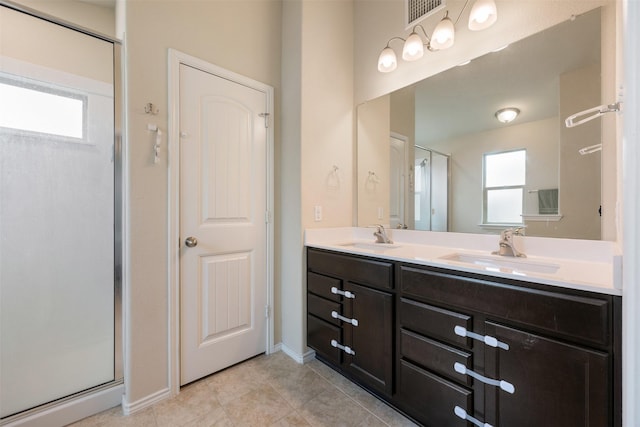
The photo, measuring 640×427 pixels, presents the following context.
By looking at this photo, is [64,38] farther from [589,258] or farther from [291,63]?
[589,258]

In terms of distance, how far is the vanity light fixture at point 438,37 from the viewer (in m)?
1.45

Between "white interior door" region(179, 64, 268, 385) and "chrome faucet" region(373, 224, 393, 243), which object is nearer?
"white interior door" region(179, 64, 268, 385)

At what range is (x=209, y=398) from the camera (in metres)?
1.60

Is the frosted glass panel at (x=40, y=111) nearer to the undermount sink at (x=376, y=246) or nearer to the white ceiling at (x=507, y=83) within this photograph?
the undermount sink at (x=376, y=246)

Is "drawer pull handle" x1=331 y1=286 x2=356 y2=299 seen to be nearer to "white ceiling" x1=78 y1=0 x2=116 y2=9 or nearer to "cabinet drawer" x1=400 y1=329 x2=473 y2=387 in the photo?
"cabinet drawer" x1=400 y1=329 x2=473 y2=387

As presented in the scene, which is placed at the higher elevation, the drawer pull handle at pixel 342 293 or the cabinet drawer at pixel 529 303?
the cabinet drawer at pixel 529 303

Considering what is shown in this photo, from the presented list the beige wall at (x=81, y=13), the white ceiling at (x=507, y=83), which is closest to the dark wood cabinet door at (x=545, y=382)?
the white ceiling at (x=507, y=83)

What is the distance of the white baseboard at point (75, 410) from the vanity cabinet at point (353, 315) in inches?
46.9

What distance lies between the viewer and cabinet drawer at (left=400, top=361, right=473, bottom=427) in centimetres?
112

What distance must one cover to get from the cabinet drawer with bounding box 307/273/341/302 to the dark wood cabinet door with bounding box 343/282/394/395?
0.11 meters

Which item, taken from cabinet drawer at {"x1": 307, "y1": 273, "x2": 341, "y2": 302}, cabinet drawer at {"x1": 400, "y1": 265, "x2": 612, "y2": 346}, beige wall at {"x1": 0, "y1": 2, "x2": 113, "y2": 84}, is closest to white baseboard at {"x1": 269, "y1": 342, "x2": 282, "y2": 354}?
cabinet drawer at {"x1": 307, "y1": 273, "x2": 341, "y2": 302}

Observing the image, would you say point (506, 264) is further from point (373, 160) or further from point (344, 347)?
→ point (373, 160)

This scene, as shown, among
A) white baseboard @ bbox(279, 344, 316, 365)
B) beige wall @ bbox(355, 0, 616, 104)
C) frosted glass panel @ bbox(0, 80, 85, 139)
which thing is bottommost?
white baseboard @ bbox(279, 344, 316, 365)

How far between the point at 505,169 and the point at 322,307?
1417 mm
